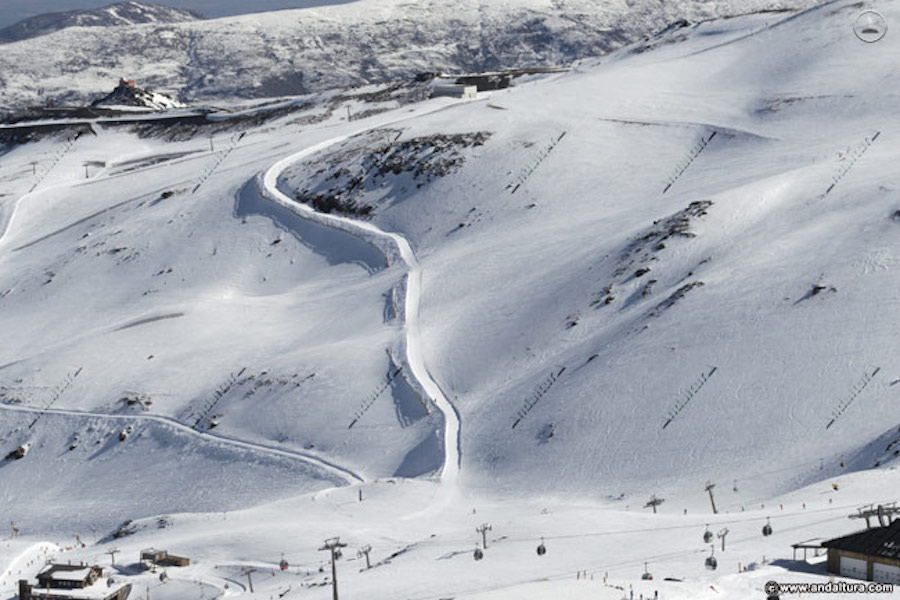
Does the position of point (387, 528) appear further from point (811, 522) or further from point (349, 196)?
point (349, 196)

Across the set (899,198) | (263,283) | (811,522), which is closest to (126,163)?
(263,283)

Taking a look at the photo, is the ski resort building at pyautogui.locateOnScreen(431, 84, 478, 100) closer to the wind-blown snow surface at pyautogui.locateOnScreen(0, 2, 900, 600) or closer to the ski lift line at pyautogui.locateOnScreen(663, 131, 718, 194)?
the wind-blown snow surface at pyautogui.locateOnScreen(0, 2, 900, 600)

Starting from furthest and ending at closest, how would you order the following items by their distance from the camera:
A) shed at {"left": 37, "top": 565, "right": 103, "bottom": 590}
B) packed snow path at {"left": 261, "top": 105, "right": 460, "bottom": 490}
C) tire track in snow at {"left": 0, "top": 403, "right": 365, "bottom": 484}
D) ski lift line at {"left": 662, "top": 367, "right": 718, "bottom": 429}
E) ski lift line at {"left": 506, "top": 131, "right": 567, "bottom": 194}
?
ski lift line at {"left": 506, "top": 131, "right": 567, "bottom": 194}, tire track in snow at {"left": 0, "top": 403, "right": 365, "bottom": 484}, packed snow path at {"left": 261, "top": 105, "right": 460, "bottom": 490}, ski lift line at {"left": 662, "top": 367, "right": 718, "bottom": 429}, shed at {"left": 37, "top": 565, "right": 103, "bottom": 590}

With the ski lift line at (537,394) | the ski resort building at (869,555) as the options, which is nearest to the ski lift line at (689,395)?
the ski lift line at (537,394)

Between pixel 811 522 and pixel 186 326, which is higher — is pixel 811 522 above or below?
above
